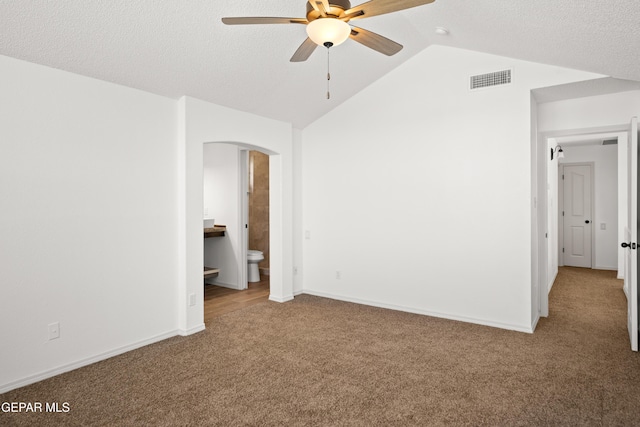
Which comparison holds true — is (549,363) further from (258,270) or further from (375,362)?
(258,270)

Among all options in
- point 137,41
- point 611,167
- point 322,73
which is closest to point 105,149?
point 137,41

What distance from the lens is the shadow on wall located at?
687 cm

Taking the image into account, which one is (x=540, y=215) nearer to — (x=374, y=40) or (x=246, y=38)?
(x=374, y=40)

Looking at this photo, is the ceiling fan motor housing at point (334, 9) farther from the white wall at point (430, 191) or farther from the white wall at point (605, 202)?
the white wall at point (605, 202)

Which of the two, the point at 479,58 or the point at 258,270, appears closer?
the point at 479,58

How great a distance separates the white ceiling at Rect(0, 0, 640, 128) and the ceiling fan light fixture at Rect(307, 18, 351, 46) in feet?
Result: 3.13

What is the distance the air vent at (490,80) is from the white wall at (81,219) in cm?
315

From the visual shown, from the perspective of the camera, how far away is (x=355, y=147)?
16.5 ft

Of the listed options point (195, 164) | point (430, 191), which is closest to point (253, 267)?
point (195, 164)

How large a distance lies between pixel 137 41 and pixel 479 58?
331 cm

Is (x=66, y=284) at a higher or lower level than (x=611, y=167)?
lower

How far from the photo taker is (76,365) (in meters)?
3.05

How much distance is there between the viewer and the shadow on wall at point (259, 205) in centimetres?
687

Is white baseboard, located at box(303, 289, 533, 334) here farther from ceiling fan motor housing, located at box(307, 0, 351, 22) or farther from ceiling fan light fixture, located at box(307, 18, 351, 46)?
ceiling fan motor housing, located at box(307, 0, 351, 22)
